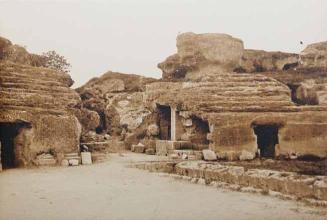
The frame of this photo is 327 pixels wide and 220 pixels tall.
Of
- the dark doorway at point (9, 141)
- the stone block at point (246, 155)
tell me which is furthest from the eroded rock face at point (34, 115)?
the stone block at point (246, 155)

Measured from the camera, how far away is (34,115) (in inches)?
618

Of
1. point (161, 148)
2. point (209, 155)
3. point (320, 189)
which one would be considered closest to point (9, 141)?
point (161, 148)

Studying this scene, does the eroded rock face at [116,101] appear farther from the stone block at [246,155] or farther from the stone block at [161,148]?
the stone block at [246,155]

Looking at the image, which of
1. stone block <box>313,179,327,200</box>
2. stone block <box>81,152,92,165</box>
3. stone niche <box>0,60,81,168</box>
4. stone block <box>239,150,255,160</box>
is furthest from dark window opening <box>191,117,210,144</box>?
stone block <box>313,179,327,200</box>

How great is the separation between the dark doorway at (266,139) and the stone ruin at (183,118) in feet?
0.15

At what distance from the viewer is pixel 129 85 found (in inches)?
1481

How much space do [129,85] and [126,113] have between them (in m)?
7.89

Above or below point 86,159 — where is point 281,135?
above

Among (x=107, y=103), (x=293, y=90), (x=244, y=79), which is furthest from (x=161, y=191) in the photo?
(x=107, y=103)

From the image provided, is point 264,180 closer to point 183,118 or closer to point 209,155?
point 209,155

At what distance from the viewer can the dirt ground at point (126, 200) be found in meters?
7.82

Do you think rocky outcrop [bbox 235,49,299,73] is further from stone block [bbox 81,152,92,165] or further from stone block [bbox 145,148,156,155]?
stone block [bbox 81,152,92,165]

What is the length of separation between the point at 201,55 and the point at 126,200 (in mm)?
22574

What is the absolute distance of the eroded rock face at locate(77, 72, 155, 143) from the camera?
28888mm
